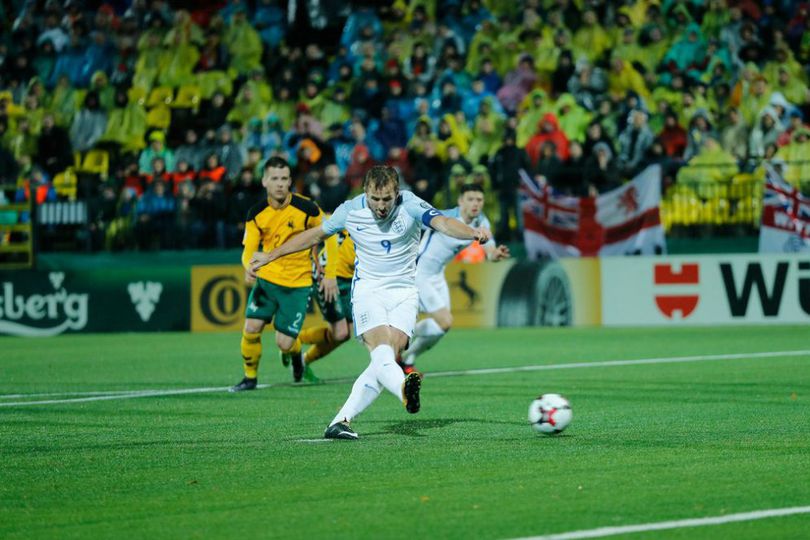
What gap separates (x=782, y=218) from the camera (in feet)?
72.5

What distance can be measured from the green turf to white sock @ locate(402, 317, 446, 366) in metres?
0.40

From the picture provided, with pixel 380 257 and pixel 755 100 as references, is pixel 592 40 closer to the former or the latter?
pixel 755 100

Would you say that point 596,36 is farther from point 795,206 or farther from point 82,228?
point 82,228

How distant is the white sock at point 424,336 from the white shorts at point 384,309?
560 centimetres

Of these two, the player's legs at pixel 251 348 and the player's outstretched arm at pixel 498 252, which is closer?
the player's outstretched arm at pixel 498 252

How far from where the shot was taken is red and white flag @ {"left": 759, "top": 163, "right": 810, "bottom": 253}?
21.8 meters

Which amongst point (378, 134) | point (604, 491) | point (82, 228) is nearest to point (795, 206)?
point (378, 134)

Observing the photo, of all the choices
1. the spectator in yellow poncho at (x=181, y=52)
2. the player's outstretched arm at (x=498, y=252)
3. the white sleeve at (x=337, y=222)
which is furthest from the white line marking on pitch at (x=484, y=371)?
the spectator in yellow poncho at (x=181, y=52)

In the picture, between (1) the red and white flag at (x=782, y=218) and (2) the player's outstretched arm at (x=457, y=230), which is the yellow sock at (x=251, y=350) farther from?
(1) the red and white flag at (x=782, y=218)

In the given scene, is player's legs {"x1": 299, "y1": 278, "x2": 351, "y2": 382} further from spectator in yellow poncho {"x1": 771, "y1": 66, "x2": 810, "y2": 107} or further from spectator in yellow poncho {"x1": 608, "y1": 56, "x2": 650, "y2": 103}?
spectator in yellow poncho {"x1": 771, "y1": 66, "x2": 810, "y2": 107}

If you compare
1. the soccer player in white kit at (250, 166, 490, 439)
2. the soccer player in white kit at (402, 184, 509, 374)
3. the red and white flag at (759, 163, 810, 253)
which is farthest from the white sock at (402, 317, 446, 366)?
the red and white flag at (759, 163, 810, 253)

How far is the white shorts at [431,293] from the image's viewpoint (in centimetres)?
1641

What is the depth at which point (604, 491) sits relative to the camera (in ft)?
24.8

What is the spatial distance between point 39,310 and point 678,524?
2059 cm
